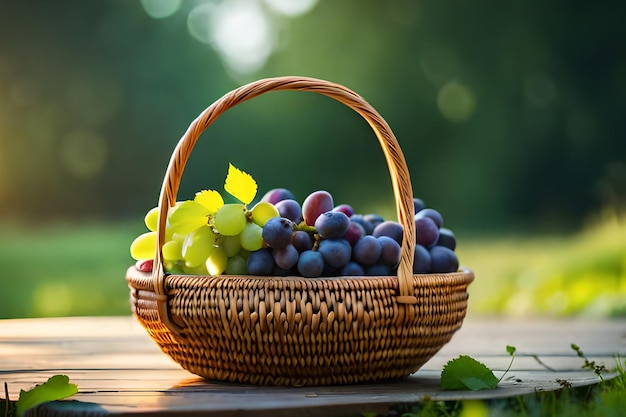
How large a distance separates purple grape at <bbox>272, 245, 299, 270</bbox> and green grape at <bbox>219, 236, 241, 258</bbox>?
0.08 meters

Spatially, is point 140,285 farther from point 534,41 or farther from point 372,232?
point 534,41

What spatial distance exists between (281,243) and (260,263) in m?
0.05

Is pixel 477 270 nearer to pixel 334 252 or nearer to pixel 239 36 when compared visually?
pixel 239 36

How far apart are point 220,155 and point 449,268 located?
2.43 m

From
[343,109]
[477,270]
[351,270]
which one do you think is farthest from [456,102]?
[351,270]

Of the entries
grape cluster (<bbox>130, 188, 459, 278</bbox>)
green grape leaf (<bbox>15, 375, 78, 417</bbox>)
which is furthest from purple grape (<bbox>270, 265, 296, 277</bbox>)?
green grape leaf (<bbox>15, 375, 78, 417</bbox>)

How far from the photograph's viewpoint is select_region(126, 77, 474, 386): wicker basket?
3.34ft

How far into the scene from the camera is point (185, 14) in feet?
12.0

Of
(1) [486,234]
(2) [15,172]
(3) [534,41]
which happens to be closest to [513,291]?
(1) [486,234]

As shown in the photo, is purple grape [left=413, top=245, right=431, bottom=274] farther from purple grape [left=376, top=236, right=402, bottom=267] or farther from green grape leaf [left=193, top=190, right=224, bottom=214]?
green grape leaf [left=193, top=190, right=224, bottom=214]

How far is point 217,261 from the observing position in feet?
3.60

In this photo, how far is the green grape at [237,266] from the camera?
109 cm

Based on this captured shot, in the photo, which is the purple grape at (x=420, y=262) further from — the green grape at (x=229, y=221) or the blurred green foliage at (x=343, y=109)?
the blurred green foliage at (x=343, y=109)

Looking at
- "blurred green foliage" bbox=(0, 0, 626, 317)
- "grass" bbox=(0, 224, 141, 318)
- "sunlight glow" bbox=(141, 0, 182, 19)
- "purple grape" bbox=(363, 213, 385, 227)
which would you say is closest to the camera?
"purple grape" bbox=(363, 213, 385, 227)
